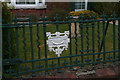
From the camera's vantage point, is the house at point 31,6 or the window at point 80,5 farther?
the window at point 80,5

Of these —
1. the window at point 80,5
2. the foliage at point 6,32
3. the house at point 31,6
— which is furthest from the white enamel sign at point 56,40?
the window at point 80,5

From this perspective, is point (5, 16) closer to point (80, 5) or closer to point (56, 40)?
point (56, 40)

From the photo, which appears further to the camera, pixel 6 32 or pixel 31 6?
pixel 31 6

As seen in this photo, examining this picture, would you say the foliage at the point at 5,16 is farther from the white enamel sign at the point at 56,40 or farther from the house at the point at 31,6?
the house at the point at 31,6

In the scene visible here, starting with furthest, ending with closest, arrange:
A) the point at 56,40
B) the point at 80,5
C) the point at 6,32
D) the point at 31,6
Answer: the point at 80,5, the point at 31,6, the point at 56,40, the point at 6,32

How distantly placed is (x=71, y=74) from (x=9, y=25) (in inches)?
54.8

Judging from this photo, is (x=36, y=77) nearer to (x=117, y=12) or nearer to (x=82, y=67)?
(x=82, y=67)

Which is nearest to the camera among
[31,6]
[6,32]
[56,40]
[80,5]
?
[6,32]

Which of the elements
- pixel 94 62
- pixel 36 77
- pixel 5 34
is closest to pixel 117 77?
pixel 94 62

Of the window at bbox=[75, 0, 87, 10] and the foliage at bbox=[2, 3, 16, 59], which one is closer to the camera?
the foliage at bbox=[2, 3, 16, 59]

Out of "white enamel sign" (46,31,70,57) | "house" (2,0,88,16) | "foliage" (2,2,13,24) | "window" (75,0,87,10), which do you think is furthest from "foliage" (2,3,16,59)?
"window" (75,0,87,10)

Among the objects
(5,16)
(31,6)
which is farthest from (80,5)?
(5,16)

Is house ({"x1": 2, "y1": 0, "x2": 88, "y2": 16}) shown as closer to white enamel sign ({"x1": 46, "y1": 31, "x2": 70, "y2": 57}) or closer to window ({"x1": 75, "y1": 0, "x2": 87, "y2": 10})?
window ({"x1": 75, "y1": 0, "x2": 87, "y2": 10})

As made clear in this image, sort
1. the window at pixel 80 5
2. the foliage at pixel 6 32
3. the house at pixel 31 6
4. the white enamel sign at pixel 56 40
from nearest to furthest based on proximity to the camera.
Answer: the foliage at pixel 6 32 < the white enamel sign at pixel 56 40 < the house at pixel 31 6 < the window at pixel 80 5
